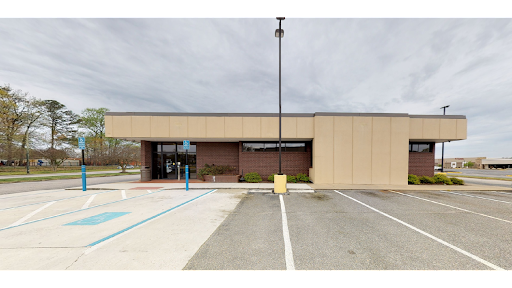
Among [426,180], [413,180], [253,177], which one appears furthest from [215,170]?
[426,180]

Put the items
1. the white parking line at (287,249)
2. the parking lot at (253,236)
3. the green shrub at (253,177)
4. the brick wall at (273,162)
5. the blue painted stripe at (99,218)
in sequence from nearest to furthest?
the white parking line at (287,249), the parking lot at (253,236), the blue painted stripe at (99,218), the green shrub at (253,177), the brick wall at (273,162)

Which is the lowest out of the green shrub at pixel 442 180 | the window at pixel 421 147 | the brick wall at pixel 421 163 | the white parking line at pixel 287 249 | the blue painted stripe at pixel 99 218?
the green shrub at pixel 442 180

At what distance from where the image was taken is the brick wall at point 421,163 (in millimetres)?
15397

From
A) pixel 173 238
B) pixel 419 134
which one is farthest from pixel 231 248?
pixel 419 134

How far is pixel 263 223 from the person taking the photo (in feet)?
18.0

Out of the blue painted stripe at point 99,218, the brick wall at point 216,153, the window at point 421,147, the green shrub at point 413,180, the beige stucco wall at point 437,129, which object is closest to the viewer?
the blue painted stripe at point 99,218

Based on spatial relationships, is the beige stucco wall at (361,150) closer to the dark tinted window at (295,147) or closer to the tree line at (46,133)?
the dark tinted window at (295,147)

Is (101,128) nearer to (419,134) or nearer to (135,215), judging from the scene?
(135,215)

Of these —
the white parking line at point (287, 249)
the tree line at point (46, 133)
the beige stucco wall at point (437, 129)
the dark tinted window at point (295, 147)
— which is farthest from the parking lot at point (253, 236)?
the tree line at point (46, 133)

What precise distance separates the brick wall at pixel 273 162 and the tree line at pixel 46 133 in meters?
22.5

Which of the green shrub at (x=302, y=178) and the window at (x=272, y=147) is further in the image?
the window at (x=272, y=147)
